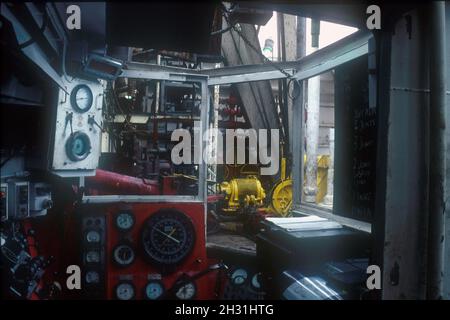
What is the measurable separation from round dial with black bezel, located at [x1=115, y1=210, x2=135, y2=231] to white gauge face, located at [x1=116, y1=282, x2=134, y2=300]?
80cm

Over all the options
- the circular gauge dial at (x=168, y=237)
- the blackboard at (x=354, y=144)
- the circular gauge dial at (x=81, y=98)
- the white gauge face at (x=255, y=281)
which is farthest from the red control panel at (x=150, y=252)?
the blackboard at (x=354, y=144)

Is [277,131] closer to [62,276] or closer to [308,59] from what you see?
[308,59]

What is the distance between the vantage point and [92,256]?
492 cm

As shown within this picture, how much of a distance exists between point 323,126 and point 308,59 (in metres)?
12.3

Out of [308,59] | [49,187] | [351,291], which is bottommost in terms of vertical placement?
[351,291]

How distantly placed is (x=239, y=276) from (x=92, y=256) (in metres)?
2.14

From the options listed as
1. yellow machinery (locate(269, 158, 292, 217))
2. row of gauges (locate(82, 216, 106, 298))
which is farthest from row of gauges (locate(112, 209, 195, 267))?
yellow machinery (locate(269, 158, 292, 217))

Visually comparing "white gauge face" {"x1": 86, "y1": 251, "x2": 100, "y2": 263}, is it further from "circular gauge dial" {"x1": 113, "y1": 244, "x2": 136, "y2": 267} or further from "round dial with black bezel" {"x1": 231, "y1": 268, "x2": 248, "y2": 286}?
"round dial with black bezel" {"x1": 231, "y1": 268, "x2": 248, "y2": 286}

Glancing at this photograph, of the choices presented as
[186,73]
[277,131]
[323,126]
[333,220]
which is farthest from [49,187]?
[323,126]

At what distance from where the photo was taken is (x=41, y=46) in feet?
11.5

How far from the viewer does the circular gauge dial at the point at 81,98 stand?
4.58m

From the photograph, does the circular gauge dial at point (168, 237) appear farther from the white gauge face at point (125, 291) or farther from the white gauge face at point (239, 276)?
the white gauge face at point (239, 276)

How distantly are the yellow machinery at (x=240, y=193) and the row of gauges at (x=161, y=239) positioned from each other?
90.0 inches

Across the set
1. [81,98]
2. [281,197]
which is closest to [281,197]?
[281,197]
